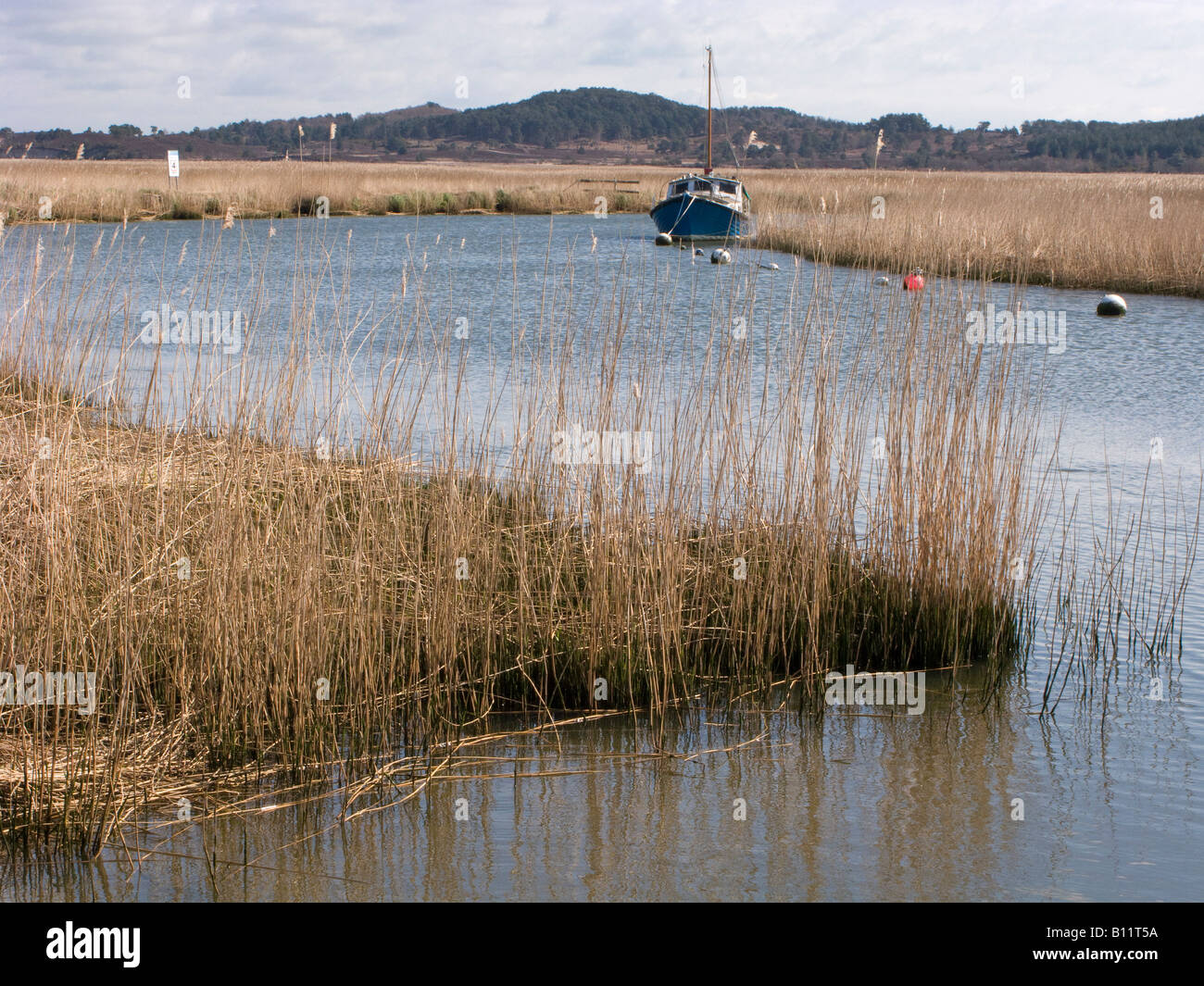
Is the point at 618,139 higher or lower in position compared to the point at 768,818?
higher

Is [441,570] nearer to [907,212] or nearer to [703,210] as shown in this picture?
[907,212]

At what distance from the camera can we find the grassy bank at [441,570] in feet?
10.6

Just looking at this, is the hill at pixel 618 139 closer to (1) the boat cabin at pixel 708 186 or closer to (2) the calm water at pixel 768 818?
(1) the boat cabin at pixel 708 186

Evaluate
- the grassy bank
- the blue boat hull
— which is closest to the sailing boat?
the blue boat hull

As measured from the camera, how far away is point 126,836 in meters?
2.89

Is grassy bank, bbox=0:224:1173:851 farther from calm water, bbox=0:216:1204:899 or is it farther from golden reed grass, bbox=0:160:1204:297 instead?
golden reed grass, bbox=0:160:1204:297

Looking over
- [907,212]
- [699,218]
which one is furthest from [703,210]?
[907,212]

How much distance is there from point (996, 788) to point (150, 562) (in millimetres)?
2660

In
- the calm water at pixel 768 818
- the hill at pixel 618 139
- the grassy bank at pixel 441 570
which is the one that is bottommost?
the calm water at pixel 768 818

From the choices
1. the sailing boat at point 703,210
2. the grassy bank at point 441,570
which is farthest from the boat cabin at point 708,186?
the grassy bank at point 441,570

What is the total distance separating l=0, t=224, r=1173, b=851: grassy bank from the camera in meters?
3.22

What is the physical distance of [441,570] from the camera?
144 inches
